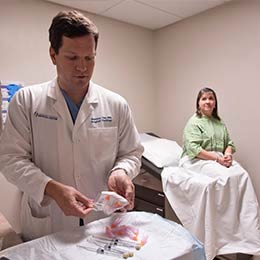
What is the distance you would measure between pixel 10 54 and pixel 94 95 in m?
1.59

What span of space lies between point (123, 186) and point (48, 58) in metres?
1.97

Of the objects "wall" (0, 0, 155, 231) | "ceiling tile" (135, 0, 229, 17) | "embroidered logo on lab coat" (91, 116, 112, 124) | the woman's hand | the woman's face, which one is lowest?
the woman's hand

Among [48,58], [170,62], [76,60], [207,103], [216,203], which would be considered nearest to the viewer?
[76,60]

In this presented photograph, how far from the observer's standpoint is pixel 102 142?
3.46 ft

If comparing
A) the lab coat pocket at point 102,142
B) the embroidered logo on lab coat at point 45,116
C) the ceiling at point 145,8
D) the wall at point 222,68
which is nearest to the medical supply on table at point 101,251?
the lab coat pocket at point 102,142

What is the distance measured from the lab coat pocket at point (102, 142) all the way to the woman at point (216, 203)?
1083mm

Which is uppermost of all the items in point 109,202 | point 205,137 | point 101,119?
point 101,119

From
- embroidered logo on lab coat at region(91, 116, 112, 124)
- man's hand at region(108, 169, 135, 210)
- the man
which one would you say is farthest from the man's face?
man's hand at region(108, 169, 135, 210)

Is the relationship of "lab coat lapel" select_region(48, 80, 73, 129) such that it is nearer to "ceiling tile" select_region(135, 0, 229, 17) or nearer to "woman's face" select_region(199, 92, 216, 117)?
"woman's face" select_region(199, 92, 216, 117)

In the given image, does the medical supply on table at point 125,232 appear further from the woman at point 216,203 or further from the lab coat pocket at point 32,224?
the woman at point 216,203

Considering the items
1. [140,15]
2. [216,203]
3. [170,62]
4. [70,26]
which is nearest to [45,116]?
[70,26]

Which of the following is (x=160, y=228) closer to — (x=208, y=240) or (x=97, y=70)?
(x=208, y=240)

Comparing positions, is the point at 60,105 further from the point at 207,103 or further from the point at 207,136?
the point at 207,103

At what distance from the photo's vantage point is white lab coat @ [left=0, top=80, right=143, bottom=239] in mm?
964
